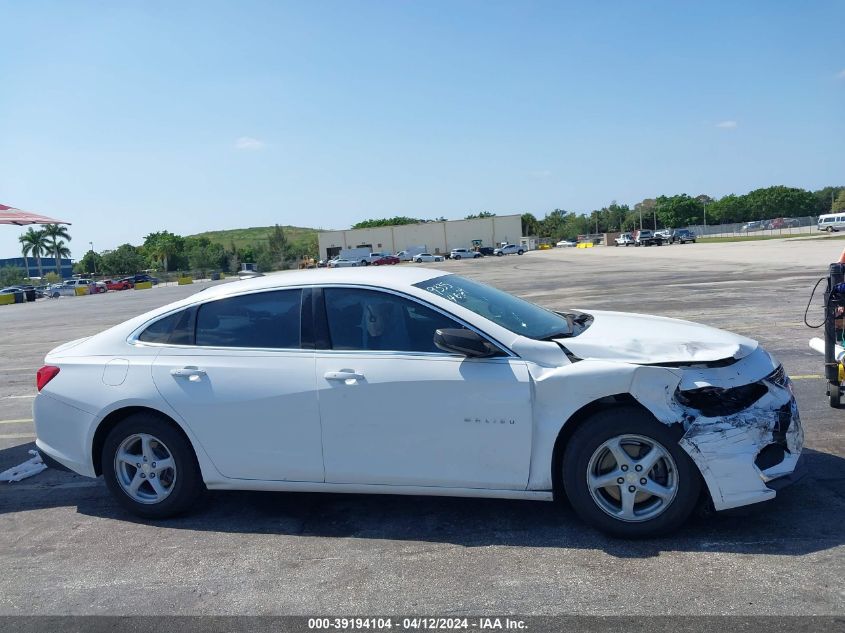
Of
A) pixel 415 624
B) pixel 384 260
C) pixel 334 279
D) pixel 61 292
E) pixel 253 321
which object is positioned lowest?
pixel 61 292

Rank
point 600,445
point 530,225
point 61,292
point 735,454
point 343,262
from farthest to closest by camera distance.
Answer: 1. point 530,225
2. point 343,262
3. point 61,292
4. point 600,445
5. point 735,454

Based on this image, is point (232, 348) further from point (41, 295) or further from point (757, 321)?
point (41, 295)

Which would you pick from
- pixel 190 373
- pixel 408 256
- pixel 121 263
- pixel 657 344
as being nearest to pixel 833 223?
pixel 408 256

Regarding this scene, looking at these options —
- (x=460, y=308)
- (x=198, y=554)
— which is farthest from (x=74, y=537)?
(x=460, y=308)

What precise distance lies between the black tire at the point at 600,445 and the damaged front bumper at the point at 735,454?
0.08 meters

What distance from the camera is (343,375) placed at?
4.45 m

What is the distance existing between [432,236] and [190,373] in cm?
10808

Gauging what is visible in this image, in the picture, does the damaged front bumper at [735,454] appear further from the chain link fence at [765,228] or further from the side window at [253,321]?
the chain link fence at [765,228]

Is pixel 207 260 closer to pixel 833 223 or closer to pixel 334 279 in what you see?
pixel 833 223

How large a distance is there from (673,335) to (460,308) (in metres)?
1.32

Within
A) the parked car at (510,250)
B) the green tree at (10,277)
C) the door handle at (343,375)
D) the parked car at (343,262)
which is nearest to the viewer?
the door handle at (343,375)

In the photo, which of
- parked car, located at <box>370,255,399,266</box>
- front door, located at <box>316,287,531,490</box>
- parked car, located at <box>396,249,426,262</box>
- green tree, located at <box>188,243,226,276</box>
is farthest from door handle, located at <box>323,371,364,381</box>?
green tree, located at <box>188,243,226,276</box>

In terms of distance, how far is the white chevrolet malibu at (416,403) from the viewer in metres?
4.05

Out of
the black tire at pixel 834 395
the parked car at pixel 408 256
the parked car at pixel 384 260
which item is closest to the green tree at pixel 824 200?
the parked car at pixel 408 256
